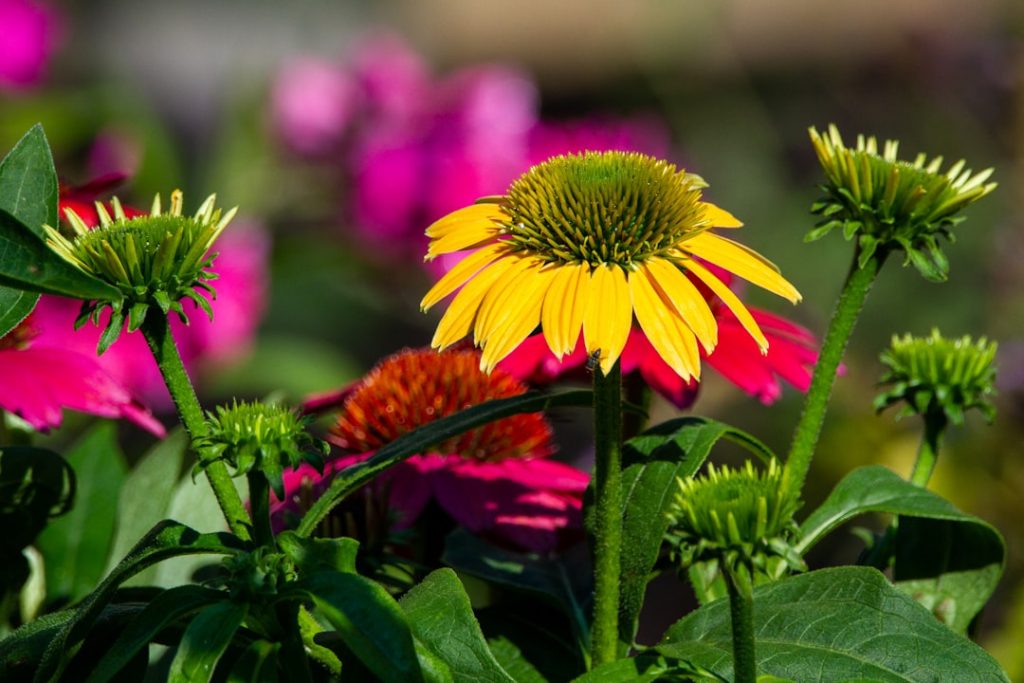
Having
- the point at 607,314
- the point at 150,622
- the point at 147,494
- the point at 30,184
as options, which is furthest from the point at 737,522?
the point at 147,494

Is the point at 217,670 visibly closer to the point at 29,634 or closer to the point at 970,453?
the point at 29,634

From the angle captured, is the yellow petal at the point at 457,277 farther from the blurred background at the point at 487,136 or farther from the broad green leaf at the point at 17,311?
the blurred background at the point at 487,136

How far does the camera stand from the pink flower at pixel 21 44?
73.2 inches

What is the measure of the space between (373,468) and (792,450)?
7.4 inches

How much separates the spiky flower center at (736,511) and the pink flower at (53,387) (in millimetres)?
323

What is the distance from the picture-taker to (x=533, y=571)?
0.69m

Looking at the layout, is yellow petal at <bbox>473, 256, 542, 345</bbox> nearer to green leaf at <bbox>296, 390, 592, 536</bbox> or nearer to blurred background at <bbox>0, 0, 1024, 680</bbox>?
green leaf at <bbox>296, 390, 592, 536</bbox>

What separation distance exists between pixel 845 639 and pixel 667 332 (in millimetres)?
138

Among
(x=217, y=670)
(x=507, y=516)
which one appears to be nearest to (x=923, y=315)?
(x=507, y=516)

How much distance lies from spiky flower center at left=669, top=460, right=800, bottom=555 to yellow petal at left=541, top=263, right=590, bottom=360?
8 centimetres

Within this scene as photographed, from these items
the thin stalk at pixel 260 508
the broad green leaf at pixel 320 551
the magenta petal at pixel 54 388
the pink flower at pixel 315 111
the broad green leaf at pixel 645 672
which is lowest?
the broad green leaf at pixel 645 672

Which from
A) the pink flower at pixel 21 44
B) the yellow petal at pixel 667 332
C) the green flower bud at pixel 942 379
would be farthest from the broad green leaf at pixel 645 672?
the pink flower at pixel 21 44

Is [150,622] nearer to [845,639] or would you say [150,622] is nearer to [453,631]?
[453,631]

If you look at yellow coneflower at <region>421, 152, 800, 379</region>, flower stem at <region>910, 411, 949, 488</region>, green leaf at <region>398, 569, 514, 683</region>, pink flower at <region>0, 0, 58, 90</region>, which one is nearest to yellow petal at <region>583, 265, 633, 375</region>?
yellow coneflower at <region>421, 152, 800, 379</region>
